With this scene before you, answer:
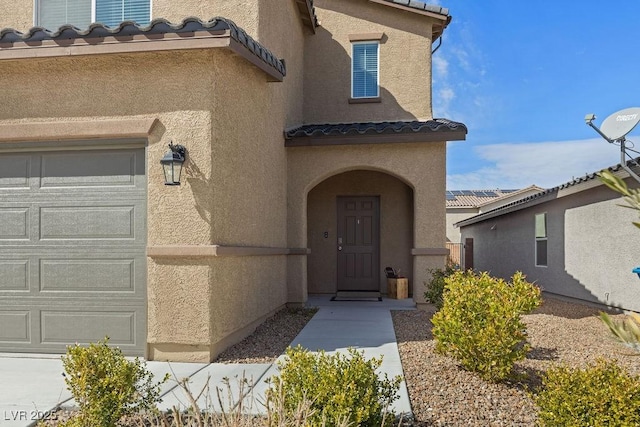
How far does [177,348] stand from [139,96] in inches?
132

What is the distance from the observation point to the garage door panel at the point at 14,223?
663 cm

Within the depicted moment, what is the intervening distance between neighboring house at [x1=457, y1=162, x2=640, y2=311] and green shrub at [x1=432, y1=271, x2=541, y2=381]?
16.8 feet

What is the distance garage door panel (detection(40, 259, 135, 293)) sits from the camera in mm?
6402

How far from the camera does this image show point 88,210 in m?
6.50

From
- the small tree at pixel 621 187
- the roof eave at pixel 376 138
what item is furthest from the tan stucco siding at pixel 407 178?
the small tree at pixel 621 187

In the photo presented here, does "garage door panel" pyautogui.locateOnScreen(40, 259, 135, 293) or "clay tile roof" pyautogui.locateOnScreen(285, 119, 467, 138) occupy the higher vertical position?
"clay tile roof" pyautogui.locateOnScreen(285, 119, 467, 138)

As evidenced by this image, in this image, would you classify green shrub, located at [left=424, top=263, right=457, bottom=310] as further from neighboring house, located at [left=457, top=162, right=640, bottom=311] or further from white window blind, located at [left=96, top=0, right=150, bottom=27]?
white window blind, located at [left=96, top=0, right=150, bottom=27]

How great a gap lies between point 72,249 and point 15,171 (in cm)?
141

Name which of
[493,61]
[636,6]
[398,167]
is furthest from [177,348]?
[493,61]

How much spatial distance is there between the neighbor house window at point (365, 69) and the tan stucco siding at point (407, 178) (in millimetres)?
2476

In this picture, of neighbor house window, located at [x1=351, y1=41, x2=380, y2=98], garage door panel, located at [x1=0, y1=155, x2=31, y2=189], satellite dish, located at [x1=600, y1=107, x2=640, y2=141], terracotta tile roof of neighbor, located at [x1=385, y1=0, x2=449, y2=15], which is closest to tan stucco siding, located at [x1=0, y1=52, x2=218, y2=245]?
garage door panel, located at [x1=0, y1=155, x2=31, y2=189]

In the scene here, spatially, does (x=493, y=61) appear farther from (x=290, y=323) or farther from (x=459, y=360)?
(x=459, y=360)

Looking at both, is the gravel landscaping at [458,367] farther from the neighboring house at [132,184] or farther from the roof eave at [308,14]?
the roof eave at [308,14]

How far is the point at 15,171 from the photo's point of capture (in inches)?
264
